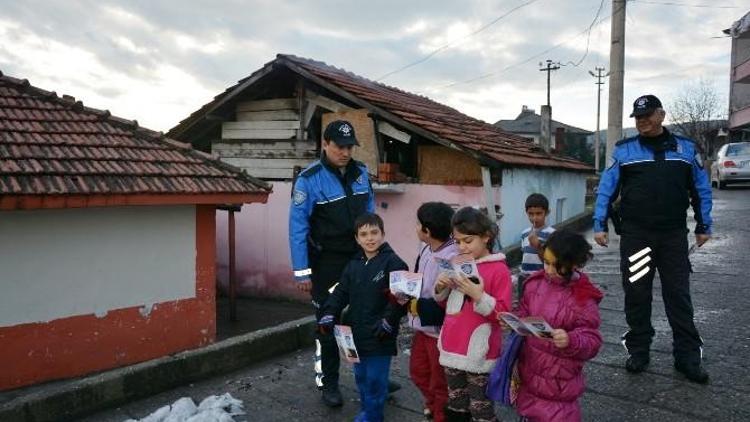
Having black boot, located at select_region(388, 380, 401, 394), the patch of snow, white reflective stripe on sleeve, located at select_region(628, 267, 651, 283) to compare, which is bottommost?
the patch of snow

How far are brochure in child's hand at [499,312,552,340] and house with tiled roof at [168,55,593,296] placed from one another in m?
6.69

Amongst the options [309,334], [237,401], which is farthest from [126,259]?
[237,401]

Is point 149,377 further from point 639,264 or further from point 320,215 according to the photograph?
point 639,264

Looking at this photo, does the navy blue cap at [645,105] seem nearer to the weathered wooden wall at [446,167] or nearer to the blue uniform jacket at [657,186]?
the blue uniform jacket at [657,186]

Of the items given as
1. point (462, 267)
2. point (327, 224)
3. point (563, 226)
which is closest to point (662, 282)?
point (462, 267)

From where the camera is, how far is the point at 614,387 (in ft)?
13.3

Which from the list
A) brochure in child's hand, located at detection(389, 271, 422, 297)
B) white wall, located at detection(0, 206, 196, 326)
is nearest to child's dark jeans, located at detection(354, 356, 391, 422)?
brochure in child's hand, located at detection(389, 271, 422, 297)

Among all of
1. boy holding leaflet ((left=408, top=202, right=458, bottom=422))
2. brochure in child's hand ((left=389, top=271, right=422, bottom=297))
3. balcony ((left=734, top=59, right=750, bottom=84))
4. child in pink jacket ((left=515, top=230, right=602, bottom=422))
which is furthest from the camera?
balcony ((left=734, top=59, right=750, bottom=84))

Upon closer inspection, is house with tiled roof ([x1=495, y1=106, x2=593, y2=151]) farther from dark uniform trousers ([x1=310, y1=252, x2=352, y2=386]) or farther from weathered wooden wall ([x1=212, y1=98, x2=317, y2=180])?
dark uniform trousers ([x1=310, y1=252, x2=352, y2=386])

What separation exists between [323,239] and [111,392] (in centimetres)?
196

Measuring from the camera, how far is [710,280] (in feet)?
24.5

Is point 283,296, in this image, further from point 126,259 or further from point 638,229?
point 638,229

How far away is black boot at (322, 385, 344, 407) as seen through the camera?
400 cm

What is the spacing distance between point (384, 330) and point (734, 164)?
21.2 m
